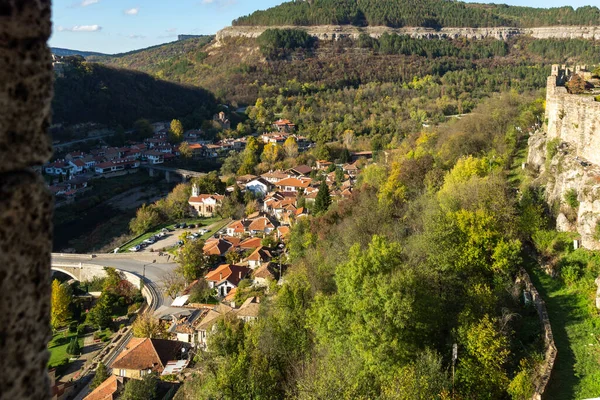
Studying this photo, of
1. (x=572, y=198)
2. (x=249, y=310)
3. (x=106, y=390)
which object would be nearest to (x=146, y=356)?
(x=106, y=390)

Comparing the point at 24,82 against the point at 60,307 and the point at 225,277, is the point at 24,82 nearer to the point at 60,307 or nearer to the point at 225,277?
the point at 225,277

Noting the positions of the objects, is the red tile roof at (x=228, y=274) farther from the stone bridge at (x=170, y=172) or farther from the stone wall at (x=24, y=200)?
the stone bridge at (x=170, y=172)

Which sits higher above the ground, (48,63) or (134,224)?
(48,63)

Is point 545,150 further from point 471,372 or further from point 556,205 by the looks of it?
point 471,372

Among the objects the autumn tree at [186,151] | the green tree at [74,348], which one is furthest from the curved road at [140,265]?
the autumn tree at [186,151]

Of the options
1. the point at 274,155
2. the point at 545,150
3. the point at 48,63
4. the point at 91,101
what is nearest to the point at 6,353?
the point at 48,63

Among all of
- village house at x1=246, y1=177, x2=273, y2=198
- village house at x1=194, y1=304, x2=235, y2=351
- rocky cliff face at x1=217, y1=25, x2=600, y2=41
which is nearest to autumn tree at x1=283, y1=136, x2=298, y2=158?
village house at x1=246, y1=177, x2=273, y2=198
